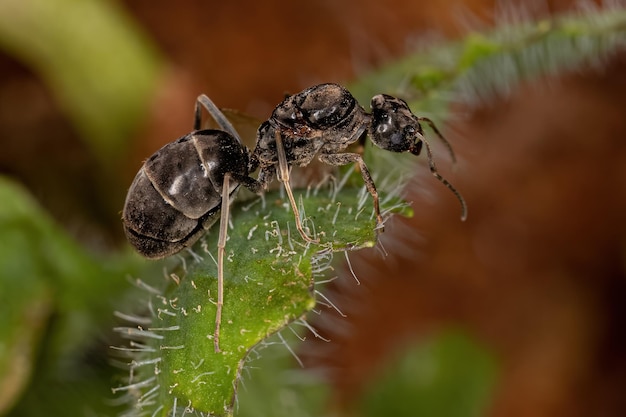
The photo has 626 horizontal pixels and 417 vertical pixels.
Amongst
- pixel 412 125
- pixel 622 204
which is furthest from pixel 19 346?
pixel 622 204

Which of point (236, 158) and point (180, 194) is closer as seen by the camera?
point (180, 194)

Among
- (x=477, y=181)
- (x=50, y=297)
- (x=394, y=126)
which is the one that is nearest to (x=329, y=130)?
(x=394, y=126)

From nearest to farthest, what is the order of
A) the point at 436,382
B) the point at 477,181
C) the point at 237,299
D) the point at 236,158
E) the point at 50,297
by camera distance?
the point at 237,299 → the point at 236,158 → the point at 50,297 → the point at 436,382 → the point at 477,181

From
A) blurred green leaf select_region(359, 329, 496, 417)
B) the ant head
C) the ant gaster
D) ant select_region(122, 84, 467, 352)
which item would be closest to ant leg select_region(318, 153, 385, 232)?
ant select_region(122, 84, 467, 352)

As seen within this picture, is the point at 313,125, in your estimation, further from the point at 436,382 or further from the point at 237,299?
the point at 436,382

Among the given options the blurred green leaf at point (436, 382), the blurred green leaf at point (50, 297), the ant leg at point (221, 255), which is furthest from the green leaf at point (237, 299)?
the blurred green leaf at point (436, 382)

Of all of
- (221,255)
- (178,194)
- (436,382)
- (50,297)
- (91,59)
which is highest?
(91,59)

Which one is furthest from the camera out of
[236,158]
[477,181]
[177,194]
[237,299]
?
[477,181]
